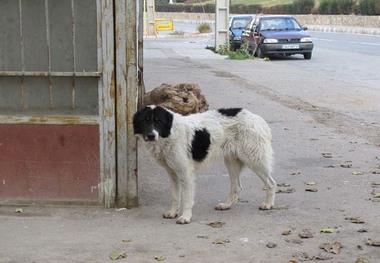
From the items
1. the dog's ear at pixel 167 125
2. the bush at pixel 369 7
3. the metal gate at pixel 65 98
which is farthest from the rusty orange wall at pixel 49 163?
the bush at pixel 369 7

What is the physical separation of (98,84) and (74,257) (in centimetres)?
179

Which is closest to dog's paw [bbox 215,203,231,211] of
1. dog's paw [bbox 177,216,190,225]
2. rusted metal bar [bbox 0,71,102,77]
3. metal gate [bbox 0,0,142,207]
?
dog's paw [bbox 177,216,190,225]

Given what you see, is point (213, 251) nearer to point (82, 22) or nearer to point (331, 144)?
point (82, 22)

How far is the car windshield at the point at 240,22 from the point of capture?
3331 centimetres

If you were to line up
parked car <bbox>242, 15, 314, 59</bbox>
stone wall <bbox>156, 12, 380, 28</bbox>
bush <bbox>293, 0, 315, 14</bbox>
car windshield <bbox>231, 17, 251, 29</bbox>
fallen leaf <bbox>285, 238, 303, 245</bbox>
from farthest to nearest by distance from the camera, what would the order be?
bush <bbox>293, 0, 315, 14</bbox>, stone wall <bbox>156, 12, 380, 28</bbox>, car windshield <bbox>231, 17, 251, 29</bbox>, parked car <bbox>242, 15, 314, 59</bbox>, fallen leaf <bbox>285, 238, 303, 245</bbox>

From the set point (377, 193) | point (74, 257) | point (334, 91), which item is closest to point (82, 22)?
point (74, 257)

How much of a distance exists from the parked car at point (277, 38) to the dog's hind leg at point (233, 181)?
66.9ft

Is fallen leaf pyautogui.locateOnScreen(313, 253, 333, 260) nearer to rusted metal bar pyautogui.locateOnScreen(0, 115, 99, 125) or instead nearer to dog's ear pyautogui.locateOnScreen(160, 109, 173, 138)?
dog's ear pyautogui.locateOnScreen(160, 109, 173, 138)

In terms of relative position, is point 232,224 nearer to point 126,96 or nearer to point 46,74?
point 126,96

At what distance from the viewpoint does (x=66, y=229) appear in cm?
589

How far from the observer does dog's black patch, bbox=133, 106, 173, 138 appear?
5789mm

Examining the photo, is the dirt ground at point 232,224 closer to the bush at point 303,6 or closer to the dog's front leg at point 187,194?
the dog's front leg at point 187,194

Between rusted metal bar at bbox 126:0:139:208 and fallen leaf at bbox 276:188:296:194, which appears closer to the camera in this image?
rusted metal bar at bbox 126:0:139:208

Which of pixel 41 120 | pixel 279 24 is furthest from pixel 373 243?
pixel 279 24
